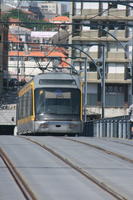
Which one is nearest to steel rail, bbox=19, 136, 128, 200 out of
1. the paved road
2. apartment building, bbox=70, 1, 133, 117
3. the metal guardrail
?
the paved road

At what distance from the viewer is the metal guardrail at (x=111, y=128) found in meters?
37.4

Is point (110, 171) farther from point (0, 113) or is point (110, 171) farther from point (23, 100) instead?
point (0, 113)

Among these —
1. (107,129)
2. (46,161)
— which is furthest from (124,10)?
(46,161)

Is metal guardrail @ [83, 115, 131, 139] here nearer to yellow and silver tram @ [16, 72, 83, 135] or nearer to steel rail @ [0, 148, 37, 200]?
yellow and silver tram @ [16, 72, 83, 135]

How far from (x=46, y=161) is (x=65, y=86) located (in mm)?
19995

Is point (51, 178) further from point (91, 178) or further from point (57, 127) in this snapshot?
point (57, 127)

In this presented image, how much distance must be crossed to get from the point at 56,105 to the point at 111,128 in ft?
18.2

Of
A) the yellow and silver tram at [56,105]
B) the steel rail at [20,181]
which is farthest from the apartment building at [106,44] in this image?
the steel rail at [20,181]

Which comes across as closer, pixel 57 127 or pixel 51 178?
pixel 51 178

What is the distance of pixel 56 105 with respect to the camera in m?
38.9

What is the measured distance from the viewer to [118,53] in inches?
3819

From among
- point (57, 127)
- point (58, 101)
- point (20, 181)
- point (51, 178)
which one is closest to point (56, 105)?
point (58, 101)

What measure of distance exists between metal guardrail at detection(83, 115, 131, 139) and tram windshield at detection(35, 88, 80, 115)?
222 centimetres

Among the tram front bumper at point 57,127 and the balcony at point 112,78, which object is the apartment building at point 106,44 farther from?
the tram front bumper at point 57,127
